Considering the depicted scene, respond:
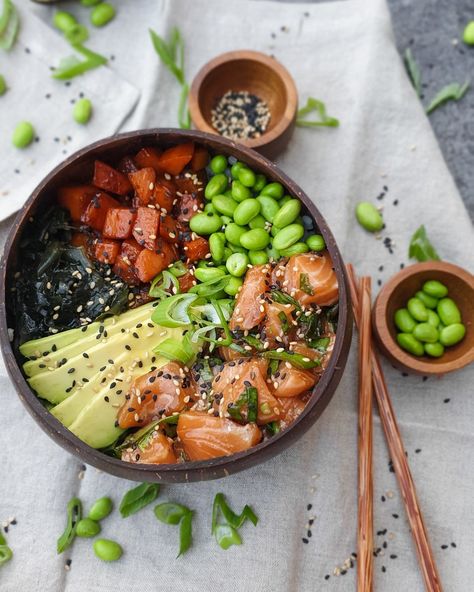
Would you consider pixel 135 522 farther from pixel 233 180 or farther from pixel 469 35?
pixel 469 35

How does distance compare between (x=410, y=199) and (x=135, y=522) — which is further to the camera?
(x=410, y=199)

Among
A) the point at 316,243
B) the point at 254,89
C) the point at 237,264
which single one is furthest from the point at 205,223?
the point at 254,89

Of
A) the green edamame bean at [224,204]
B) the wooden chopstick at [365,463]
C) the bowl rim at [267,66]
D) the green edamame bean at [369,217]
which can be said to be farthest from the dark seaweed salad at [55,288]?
the green edamame bean at [369,217]

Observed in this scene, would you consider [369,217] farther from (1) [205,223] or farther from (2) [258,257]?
(1) [205,223]

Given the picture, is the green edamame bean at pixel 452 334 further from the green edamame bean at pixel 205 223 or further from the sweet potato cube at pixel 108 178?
the sweet potato cube at pixel 108 178

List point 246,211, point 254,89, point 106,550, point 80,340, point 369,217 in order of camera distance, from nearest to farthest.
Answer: point 80,340 → point 246,211 → point 106,550 → point 369,217 → point 254,89

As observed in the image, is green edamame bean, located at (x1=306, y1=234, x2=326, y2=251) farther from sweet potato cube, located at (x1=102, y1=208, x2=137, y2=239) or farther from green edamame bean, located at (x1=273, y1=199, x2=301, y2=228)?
Answer: sweet potato cube, located at (x1=102, y1=208, x2=137, y2=239)

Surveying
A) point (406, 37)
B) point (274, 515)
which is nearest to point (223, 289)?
point (274, 515)
